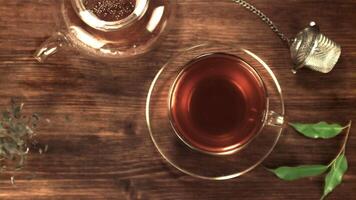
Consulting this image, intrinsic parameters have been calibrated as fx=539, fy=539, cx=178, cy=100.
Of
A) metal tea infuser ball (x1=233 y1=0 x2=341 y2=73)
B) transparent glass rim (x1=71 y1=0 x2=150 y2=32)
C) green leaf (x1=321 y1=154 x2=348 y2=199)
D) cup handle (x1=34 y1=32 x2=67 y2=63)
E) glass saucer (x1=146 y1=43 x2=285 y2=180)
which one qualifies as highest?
transparent glass rim (x1=71 y1=0 x2=150 y2=32)

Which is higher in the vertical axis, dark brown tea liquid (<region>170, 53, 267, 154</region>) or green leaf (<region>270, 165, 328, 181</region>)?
dark brown tea liquid (<region>170, 53, 267, 154</region>)

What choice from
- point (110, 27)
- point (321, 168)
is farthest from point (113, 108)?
point (321, 168)

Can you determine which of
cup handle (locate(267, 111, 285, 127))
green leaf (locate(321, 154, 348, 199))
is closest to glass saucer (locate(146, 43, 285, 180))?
cup handle (locate(267, 111, 285, 127))

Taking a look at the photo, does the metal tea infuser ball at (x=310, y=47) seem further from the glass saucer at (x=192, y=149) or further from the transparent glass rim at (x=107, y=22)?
the transparent glass rim at (x=107, y=22)

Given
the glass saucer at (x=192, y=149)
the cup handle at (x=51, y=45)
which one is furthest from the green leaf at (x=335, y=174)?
the cup handle at (x=51, y=45)

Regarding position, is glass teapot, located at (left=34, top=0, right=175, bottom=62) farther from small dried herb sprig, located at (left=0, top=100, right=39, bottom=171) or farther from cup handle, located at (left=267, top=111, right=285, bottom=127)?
cup handle, located at (left=267, top=111, right=285, bottom=127)

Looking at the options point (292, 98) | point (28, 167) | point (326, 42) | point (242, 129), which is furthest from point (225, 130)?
point (28, 167)

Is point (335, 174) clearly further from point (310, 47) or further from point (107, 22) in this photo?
point (107, 22)
